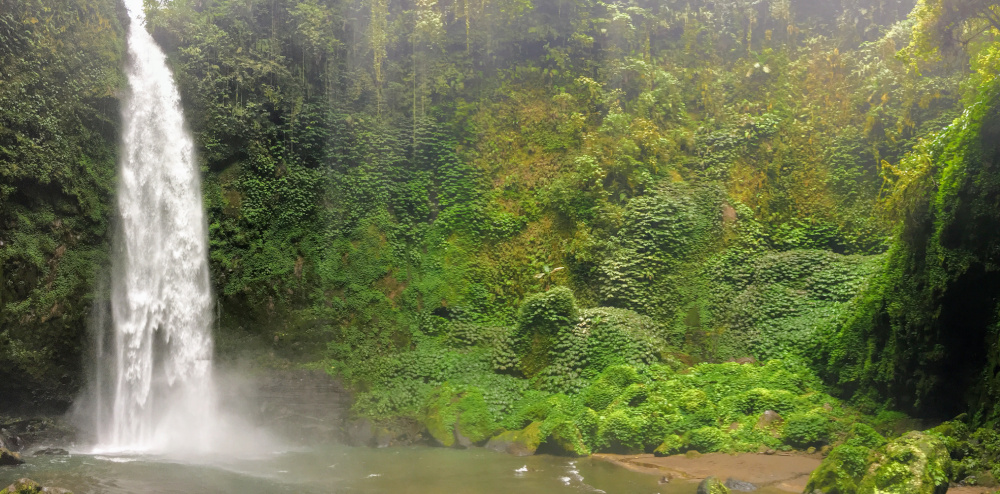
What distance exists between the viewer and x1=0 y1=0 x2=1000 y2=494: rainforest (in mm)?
10523

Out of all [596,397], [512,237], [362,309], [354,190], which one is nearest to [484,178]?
[512,237]

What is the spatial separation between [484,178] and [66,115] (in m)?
9.76

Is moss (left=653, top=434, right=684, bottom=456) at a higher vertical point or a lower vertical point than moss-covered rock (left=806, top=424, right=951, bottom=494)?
lower

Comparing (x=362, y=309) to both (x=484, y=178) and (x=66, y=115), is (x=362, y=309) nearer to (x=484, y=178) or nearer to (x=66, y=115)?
(x=484, y=178)

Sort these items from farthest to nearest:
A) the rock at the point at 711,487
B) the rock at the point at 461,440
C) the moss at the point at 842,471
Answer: the rock at the point at 461,440 → the moss at the point at 842,471 → the rock at the point at 711,487

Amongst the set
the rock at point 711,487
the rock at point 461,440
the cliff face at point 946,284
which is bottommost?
the rock at point 461,440

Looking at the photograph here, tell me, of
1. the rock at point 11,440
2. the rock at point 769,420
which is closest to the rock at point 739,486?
the rock at point 769,420

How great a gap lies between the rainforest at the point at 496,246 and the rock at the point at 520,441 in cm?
17

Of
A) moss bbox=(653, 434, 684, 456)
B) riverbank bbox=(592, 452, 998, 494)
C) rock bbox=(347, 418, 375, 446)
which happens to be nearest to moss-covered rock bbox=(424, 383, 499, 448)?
rock bbox=(347, 418, 375, 446)

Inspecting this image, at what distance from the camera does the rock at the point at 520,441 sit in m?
12.1

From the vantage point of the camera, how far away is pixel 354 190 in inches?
682

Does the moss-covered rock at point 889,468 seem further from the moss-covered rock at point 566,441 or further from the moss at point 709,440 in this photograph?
the moss-covered rock at point 566,441

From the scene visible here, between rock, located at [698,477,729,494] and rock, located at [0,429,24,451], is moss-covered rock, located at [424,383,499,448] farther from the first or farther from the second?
rock, located at [0,429,24,451]

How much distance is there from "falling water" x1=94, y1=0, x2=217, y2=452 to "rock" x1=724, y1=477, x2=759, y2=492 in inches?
387
